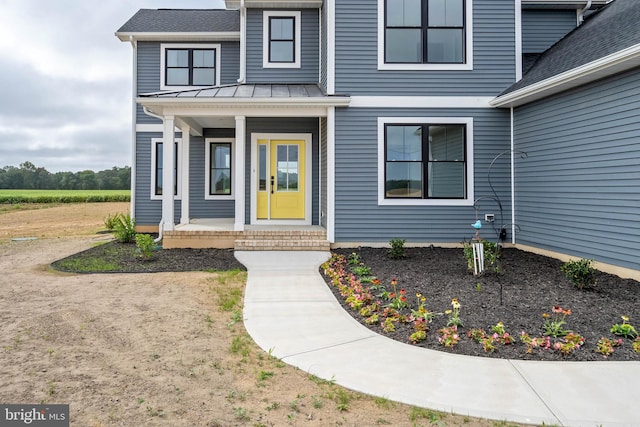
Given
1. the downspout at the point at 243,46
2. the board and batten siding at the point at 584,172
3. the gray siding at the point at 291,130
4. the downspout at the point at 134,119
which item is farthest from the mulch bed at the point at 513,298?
the downspout at the point at 134,119

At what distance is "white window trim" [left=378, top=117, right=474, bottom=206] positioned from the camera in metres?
8.30

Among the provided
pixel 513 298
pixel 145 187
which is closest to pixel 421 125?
pixel 513 298

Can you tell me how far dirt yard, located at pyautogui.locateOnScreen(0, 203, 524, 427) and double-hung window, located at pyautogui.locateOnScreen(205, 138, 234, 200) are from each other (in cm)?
623

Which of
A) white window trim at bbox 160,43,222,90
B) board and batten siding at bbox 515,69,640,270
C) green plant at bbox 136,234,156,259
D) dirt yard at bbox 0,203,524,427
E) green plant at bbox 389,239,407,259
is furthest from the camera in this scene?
white window trim at bbox 160,43,222,90

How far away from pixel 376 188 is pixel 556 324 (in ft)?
16.6

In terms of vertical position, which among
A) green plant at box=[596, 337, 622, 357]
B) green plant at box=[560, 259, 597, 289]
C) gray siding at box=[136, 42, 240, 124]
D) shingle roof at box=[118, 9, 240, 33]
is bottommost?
green plant at box=[596, 337, 622, 357]

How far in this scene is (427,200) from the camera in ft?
27.3

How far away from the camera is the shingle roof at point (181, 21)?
36.1ft

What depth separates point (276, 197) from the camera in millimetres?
9844

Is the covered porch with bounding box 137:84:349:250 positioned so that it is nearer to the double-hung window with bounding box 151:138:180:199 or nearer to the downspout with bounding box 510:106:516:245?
the double-hung window with bounding box 151:138:180:199

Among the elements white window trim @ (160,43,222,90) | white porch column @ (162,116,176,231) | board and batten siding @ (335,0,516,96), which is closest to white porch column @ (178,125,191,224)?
white porch column @ (162,116,176,231)

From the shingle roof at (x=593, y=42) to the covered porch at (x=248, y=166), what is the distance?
395 centimetres

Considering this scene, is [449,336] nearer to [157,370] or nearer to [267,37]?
[157,370]

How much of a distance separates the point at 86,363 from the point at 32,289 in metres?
3.11
